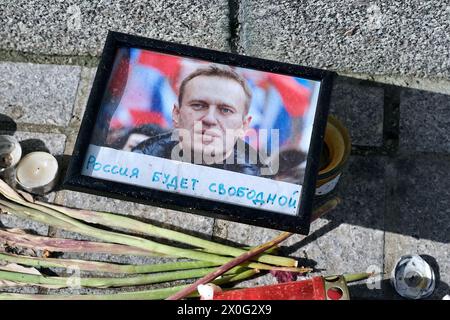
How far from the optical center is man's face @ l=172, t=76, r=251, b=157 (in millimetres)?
1820

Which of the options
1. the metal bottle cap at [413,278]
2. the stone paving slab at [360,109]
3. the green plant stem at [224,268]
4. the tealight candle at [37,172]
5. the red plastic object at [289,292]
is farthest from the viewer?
the stone paving slab at [360,109]

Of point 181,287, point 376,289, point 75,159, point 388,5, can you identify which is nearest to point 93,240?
point 181,287

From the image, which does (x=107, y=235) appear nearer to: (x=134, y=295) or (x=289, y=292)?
(x=134, y=295)

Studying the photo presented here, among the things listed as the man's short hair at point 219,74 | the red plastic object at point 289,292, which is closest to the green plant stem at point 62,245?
the red plastic object at point 289,292

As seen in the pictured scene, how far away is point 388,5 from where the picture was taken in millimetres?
2316

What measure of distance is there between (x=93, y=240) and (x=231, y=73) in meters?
0.95

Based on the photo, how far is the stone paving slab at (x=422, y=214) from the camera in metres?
2.39

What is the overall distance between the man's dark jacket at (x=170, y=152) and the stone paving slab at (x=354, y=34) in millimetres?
800

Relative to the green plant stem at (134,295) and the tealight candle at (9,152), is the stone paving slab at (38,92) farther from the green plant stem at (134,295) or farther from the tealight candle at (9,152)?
the green plant stem at (134,295)

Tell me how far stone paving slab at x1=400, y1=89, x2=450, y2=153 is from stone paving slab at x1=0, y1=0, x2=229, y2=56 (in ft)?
2.69

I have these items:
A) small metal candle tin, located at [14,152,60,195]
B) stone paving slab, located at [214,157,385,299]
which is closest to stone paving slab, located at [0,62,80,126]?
small metal candle tin, located at [14,152,60,195]

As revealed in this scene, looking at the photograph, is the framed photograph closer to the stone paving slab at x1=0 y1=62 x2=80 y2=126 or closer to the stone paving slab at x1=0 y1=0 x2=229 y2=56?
the stone paving slab at x1=0 y1=0 x2=229 y2=56

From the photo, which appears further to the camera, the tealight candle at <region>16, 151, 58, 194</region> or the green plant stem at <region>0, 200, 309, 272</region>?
the tealight candle at <region>16, 151, 58, 194</region>

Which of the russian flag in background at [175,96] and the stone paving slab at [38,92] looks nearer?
the russian flag in background at [175,96]
